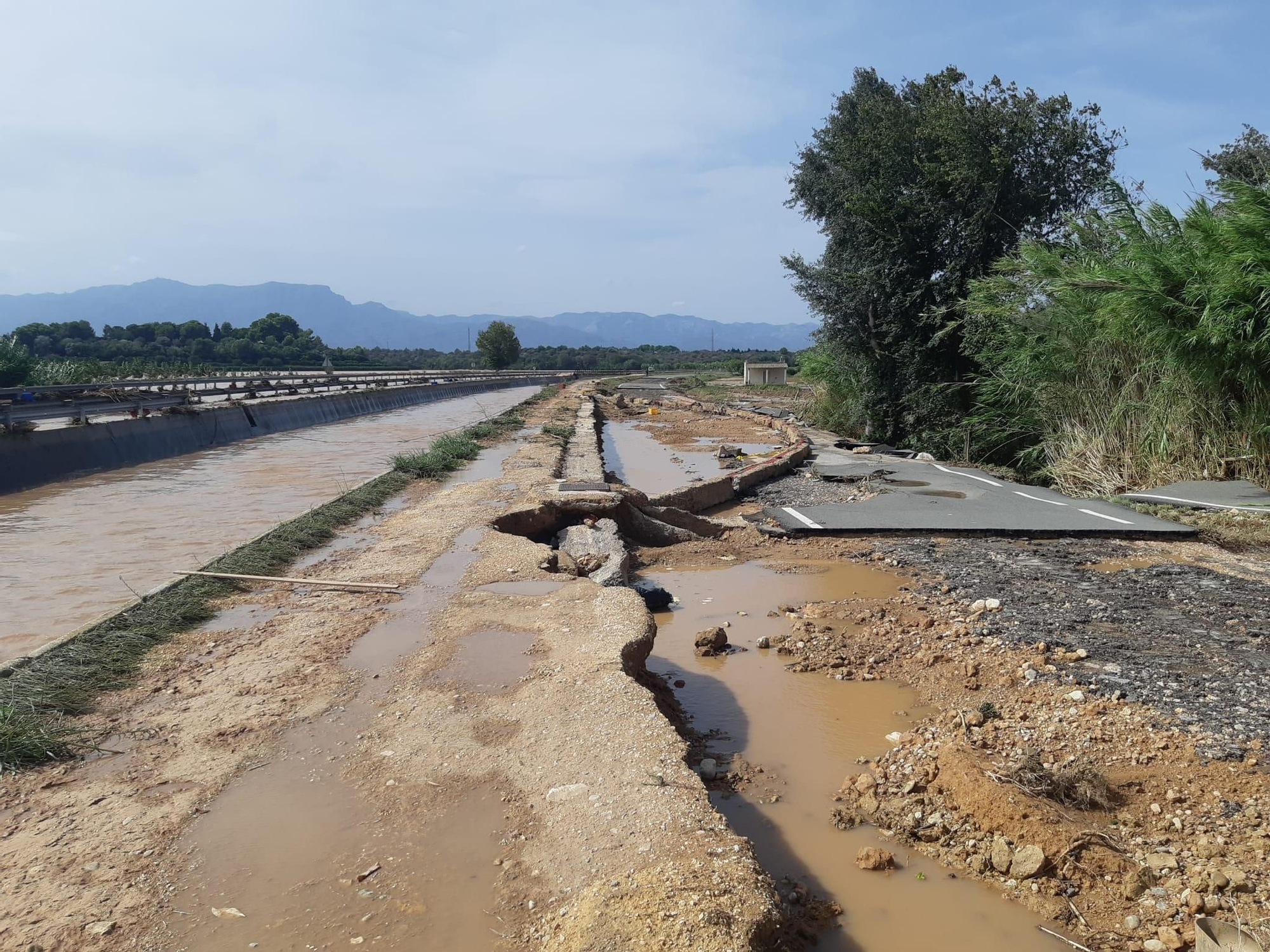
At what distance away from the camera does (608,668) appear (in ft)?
15.4

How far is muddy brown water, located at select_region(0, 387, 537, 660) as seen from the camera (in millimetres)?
7082

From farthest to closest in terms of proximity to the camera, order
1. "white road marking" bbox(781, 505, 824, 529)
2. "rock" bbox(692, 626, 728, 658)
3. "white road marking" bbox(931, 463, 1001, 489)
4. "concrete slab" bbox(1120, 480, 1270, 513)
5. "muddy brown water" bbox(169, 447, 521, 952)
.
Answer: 1. "white road marking" bbox(931, 463, 1001, 489)
2. "white road marking" bbox(781, 505, 824, 529)
3. "concrete slab" bbox(1120, 480, 1270, 513)
4. "rock" bbox(692, 626, 728, 658)
5. "muddy brown water" bbox(169, 447, 521, 952)

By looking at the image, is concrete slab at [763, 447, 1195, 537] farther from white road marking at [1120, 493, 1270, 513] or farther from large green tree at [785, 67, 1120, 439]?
large green tree at [785, 67, 1120, 439]

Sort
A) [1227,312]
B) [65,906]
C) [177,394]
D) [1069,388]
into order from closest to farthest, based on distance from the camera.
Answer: [65,906]
[1227,312]
[1069,388]
[177,394]

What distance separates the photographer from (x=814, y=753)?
4500 mm

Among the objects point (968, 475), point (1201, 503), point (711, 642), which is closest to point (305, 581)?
point (711, 642)

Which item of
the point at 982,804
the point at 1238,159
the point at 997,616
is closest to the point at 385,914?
the point at 982,804

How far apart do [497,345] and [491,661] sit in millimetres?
76860

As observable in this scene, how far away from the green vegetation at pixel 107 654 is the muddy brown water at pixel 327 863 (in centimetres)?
110

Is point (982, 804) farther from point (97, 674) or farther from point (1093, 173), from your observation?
point (1093, 173)

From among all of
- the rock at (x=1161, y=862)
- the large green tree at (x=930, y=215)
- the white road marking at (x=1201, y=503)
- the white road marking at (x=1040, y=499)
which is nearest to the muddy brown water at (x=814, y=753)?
the rock at (x=1161, y=862)

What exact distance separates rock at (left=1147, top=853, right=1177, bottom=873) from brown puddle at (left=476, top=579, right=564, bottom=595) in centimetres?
421

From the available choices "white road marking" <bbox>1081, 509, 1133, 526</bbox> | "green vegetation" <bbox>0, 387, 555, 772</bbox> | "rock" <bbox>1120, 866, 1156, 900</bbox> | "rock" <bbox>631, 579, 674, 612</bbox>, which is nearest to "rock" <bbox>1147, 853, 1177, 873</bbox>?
"rock" <bbox>1120, 866, 1156, 900</bbox>

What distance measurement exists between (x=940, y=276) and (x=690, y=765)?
14.0 meters
